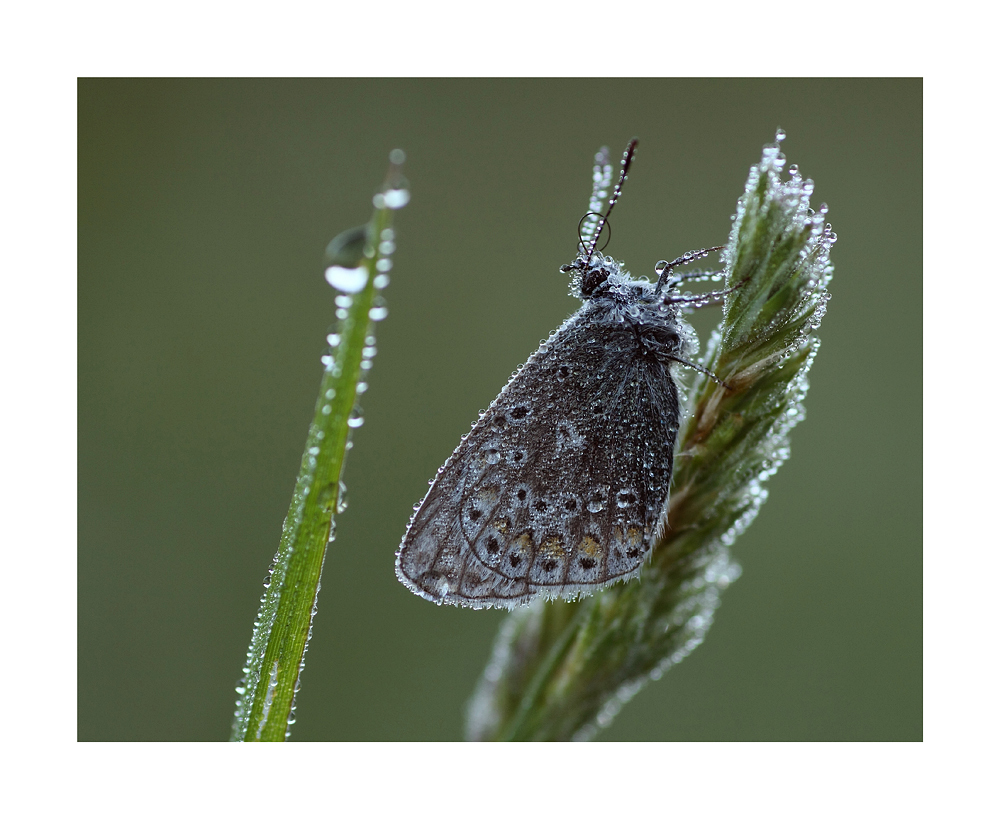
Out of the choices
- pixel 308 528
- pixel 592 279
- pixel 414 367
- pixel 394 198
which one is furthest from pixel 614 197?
pixel 414 367

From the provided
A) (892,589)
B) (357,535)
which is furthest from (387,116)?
(892,589)

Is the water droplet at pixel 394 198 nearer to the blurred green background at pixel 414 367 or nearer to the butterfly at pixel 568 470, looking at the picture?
the butterfly at pixel 568 470

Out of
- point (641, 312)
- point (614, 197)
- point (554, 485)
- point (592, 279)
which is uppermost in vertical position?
point (614, 197)

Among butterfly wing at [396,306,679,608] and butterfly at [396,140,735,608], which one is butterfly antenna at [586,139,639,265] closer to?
butterfly at [396,140,735,608]

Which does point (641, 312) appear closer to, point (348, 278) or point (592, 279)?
point (592, 279)

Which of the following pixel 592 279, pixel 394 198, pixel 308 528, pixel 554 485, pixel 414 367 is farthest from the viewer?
pixel 414 367

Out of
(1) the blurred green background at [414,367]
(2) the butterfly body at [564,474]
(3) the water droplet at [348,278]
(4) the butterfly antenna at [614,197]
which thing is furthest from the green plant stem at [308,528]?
(1) the blurred green background at [414,367]

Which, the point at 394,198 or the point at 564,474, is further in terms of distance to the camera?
the point at 564,474
